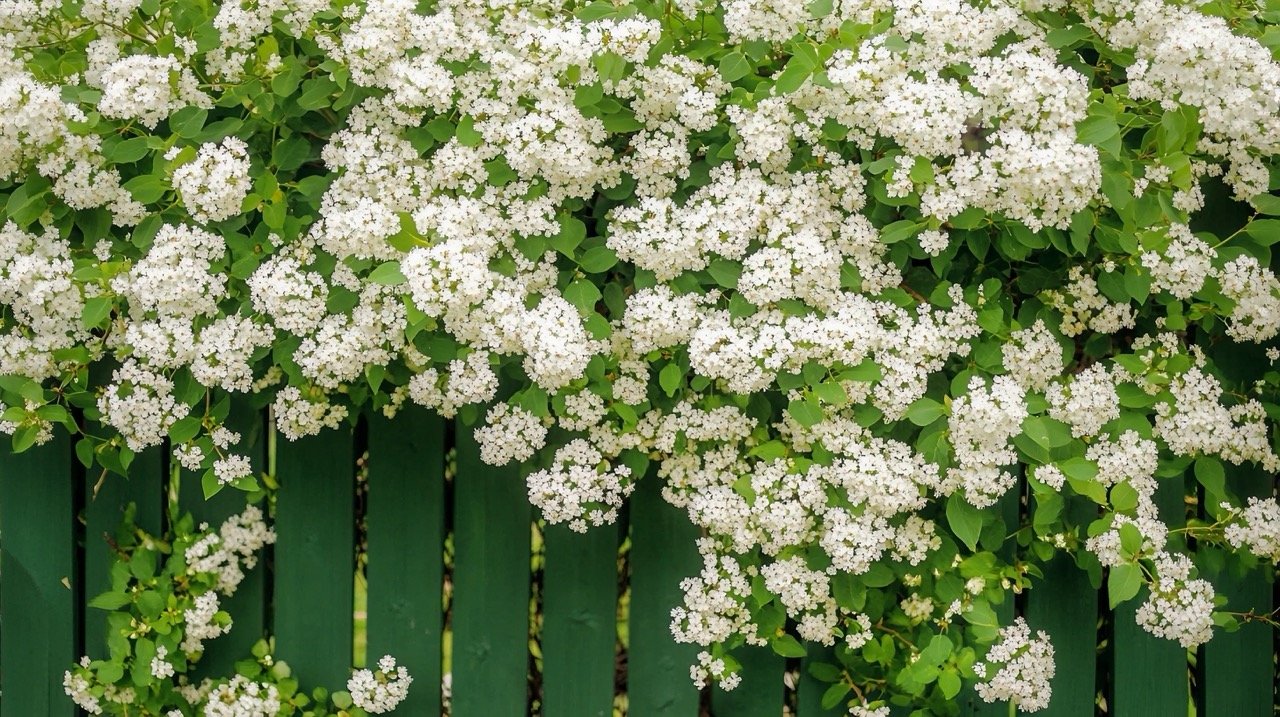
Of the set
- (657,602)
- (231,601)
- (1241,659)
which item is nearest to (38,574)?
(231,601)

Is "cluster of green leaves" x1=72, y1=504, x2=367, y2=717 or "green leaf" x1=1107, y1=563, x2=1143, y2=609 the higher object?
"green leaf" x1=1107, y1=563, x2=1143, y2=609

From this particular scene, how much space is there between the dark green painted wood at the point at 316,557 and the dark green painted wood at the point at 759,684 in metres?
1.10

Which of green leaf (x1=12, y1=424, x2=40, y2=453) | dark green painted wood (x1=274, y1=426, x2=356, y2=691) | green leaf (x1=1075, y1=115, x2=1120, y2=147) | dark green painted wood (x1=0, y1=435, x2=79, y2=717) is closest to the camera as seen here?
green leaf (x1=1075, y1=115, x2=1120, y2=147)

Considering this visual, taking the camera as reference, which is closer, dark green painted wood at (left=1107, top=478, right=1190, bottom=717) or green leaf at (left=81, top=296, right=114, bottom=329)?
green leaf at (left=81, top=296, right=114, bottom=329)

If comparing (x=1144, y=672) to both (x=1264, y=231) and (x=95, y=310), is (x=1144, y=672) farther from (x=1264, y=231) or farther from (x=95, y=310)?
(x=95, y=310)

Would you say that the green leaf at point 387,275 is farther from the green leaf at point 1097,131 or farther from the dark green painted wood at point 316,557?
the green leaf at point 1097,131

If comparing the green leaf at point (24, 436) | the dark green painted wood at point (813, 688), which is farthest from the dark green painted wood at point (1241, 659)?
the green leaf at point (24, 436)

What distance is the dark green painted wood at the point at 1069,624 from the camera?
3.03 meters

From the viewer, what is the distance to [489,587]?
314cm

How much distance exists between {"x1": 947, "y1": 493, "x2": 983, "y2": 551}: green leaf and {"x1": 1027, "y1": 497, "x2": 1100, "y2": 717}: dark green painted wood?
43 centimetres

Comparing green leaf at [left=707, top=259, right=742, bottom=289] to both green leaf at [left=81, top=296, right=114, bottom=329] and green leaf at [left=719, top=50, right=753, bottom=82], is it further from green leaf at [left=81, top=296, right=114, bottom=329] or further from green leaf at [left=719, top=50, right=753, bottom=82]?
green leaf at [left=81, top=296, right=114, bottom=329]

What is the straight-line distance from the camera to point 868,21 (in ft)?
9.07

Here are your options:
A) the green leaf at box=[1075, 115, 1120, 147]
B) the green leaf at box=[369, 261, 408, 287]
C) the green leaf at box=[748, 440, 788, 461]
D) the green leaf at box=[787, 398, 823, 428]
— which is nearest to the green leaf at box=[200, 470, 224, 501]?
the green leaf at box=[369, 261, 408, 287]

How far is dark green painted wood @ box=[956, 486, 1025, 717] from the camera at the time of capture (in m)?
2.98
